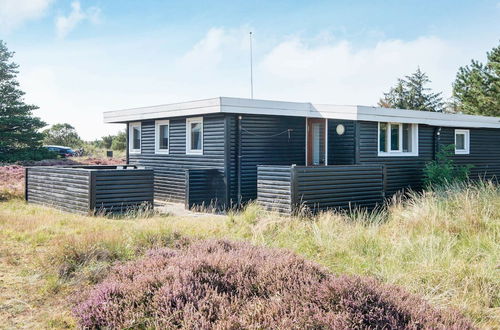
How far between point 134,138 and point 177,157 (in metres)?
3.03

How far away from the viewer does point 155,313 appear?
3949 mm

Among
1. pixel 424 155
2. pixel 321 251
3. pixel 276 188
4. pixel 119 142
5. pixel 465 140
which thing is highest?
pixel 119 142

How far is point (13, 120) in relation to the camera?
29953 millimetres

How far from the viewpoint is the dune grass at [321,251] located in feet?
15.3

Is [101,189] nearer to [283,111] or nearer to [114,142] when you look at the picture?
[283,111]

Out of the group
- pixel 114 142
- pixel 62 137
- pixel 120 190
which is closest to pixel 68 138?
pixel 62 137

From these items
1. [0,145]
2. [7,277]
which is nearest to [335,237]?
[7,277]

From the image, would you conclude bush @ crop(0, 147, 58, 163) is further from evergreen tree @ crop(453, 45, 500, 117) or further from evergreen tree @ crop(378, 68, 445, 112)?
evergreen tree @ crop(378, 68, 445, 112)

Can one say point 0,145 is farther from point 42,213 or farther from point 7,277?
point 7,277

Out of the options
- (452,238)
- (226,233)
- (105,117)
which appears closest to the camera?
(452,238)

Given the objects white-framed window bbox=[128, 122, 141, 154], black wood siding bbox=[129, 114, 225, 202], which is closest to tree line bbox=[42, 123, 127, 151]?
white-framed window bbox=[128, 122, 141, 154]

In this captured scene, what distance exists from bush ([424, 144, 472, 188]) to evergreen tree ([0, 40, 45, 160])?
2536cm

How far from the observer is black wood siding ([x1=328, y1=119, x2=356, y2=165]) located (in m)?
13.3

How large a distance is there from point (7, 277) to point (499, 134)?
58.3 feet
